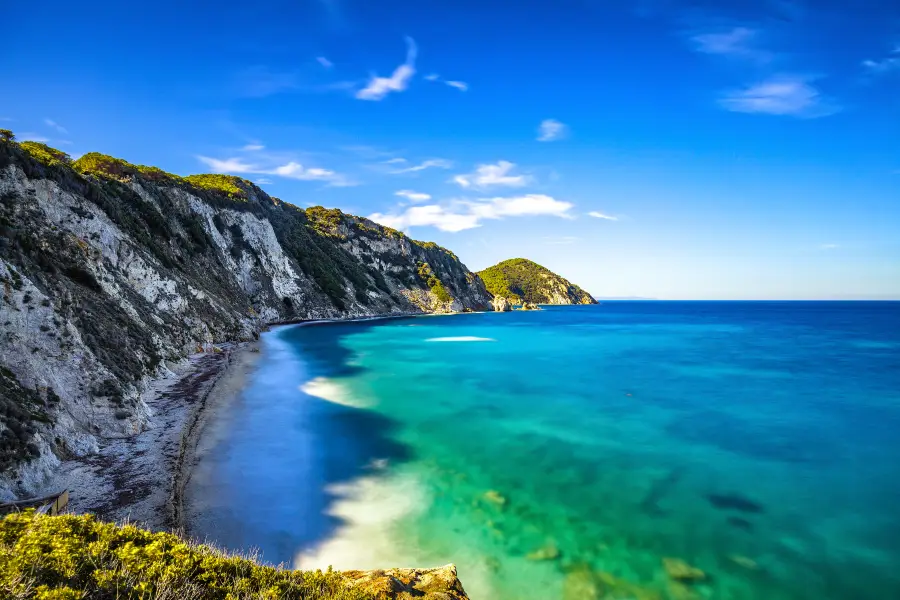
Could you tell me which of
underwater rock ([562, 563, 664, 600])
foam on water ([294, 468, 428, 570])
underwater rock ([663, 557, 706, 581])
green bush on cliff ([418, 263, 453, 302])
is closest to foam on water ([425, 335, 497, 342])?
foam on water ([294, 468, 428, 570])

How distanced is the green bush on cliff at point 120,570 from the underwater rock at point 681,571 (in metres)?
7.62

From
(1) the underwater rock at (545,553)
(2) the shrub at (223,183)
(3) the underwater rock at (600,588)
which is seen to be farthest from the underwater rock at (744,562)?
(2) the shrub at (223,183)

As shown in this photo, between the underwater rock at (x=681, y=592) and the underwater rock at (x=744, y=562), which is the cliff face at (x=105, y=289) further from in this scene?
the underwater rock at (x=744, y=562)

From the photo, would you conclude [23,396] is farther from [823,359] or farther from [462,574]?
[823,359]

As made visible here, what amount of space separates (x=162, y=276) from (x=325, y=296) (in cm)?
4550

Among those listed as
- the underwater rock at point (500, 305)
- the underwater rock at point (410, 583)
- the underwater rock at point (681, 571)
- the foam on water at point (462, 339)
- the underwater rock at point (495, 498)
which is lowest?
the underwater rock at point (681, 571)

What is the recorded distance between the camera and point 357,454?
16.2 metres

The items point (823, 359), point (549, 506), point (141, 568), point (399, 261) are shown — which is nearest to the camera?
point (141, 568)

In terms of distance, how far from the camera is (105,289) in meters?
22.4

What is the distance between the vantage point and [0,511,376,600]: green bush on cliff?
15.3ft

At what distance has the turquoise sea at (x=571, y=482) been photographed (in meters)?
9.91

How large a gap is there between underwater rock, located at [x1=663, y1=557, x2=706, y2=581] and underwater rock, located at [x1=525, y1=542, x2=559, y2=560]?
2498mm

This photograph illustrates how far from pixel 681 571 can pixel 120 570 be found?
35.6 ft

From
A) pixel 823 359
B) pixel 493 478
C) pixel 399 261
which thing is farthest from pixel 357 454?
pixel 399 261
